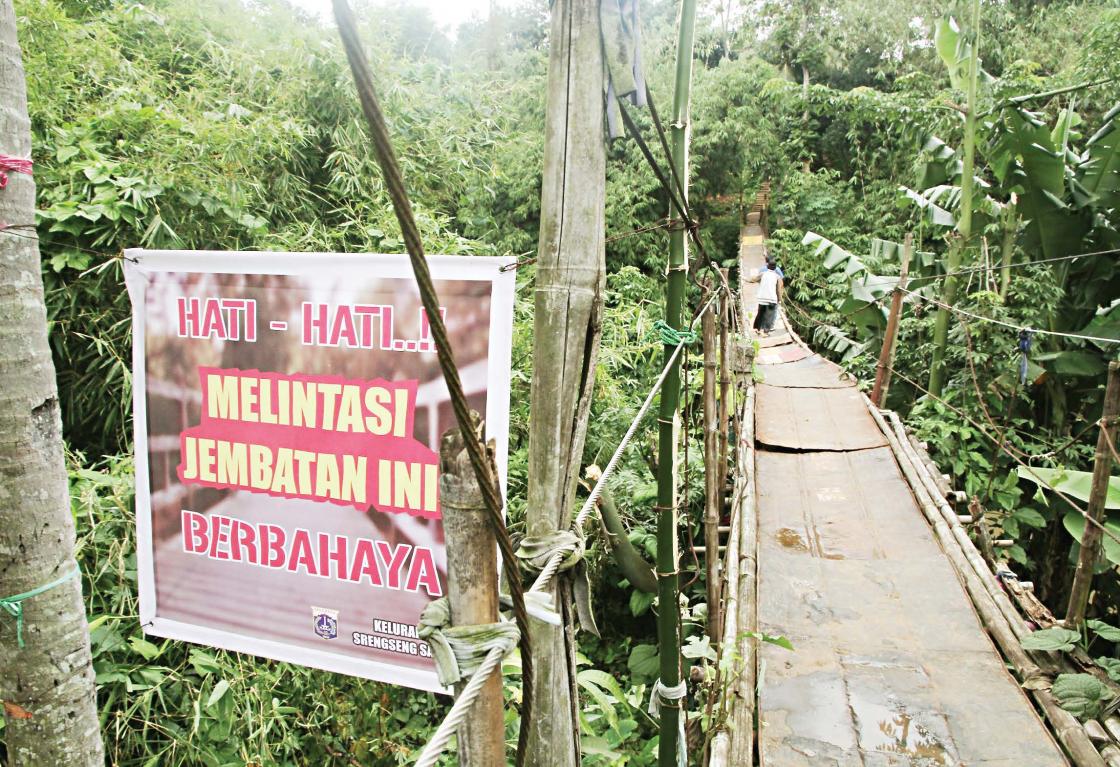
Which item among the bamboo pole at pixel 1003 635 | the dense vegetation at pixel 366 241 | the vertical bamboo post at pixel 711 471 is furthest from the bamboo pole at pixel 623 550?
the bamboo pole at pixel 1003 635

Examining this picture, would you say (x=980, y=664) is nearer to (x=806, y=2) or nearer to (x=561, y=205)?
(x=561, y=205)

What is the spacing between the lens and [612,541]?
3.28m

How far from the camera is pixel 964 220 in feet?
20.0

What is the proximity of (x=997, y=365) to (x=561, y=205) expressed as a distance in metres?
5.93

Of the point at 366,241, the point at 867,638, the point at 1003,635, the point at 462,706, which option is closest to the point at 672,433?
the point at 462,706

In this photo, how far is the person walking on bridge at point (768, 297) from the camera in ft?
29.9

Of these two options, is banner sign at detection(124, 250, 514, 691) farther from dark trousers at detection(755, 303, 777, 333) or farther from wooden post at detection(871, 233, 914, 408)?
dark trousers at detection(755, 303, 777, 333)

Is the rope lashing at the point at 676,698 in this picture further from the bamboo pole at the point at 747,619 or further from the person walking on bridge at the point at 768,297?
the person walking on bridge at the point at 768,297

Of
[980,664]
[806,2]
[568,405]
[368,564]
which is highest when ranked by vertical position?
[806,2]

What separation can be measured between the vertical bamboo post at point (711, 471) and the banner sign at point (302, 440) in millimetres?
1429

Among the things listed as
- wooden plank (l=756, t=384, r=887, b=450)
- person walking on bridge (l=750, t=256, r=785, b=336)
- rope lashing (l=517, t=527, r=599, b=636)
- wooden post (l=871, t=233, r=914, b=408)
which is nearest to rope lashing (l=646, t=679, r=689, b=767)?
rope lashing (l=517, t=527, r=599, b=636)

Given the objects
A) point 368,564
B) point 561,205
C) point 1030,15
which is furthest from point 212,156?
point 1030,15

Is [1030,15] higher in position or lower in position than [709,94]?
higher

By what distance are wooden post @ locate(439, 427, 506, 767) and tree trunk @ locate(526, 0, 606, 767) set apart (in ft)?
1.17
